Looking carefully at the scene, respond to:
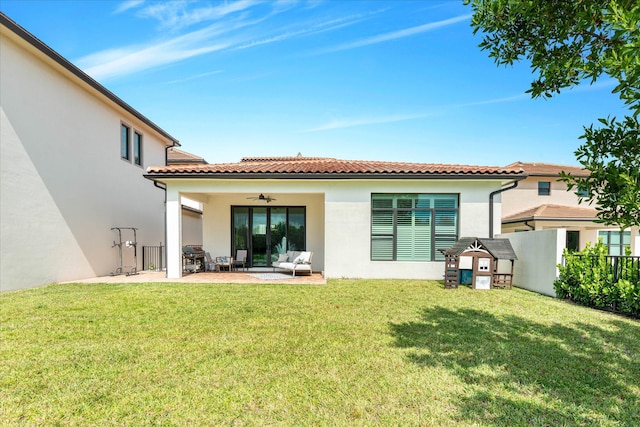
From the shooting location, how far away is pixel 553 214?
18.5 metres

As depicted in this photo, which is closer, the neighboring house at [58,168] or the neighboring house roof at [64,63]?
the neighboring house roof at [64,63]

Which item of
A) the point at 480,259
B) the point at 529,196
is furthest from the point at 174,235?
the point at 529,196

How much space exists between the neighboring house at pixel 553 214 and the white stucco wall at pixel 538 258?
9.56 meters

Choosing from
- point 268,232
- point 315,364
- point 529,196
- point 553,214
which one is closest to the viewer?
point 315,364

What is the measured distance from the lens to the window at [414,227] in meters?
11.0

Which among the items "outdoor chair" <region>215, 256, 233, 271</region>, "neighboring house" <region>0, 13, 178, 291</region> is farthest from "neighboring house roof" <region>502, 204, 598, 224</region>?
"neighboring house" <region>0, 13, 178, 291</region>

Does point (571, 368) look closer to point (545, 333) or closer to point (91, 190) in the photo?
point (545, 333)

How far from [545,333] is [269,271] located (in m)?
9.96

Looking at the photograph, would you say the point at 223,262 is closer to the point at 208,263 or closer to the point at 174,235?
the point at 208,263

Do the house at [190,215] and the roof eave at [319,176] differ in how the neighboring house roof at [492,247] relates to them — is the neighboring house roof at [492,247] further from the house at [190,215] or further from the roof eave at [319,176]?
the house at [190,215]

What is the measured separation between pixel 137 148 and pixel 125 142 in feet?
2.99

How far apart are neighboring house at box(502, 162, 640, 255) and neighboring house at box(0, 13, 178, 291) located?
823 inches

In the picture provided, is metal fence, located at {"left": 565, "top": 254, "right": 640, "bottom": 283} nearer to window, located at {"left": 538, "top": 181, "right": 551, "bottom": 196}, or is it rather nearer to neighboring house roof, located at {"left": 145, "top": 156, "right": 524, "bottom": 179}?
neighboring house roof, located at {"left": 145, "top": 156, "right": 524, "bottom": 179}

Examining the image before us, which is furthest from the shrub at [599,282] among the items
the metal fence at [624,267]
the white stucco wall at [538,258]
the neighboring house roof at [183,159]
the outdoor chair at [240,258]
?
the neighboring house roof at [183,159]
